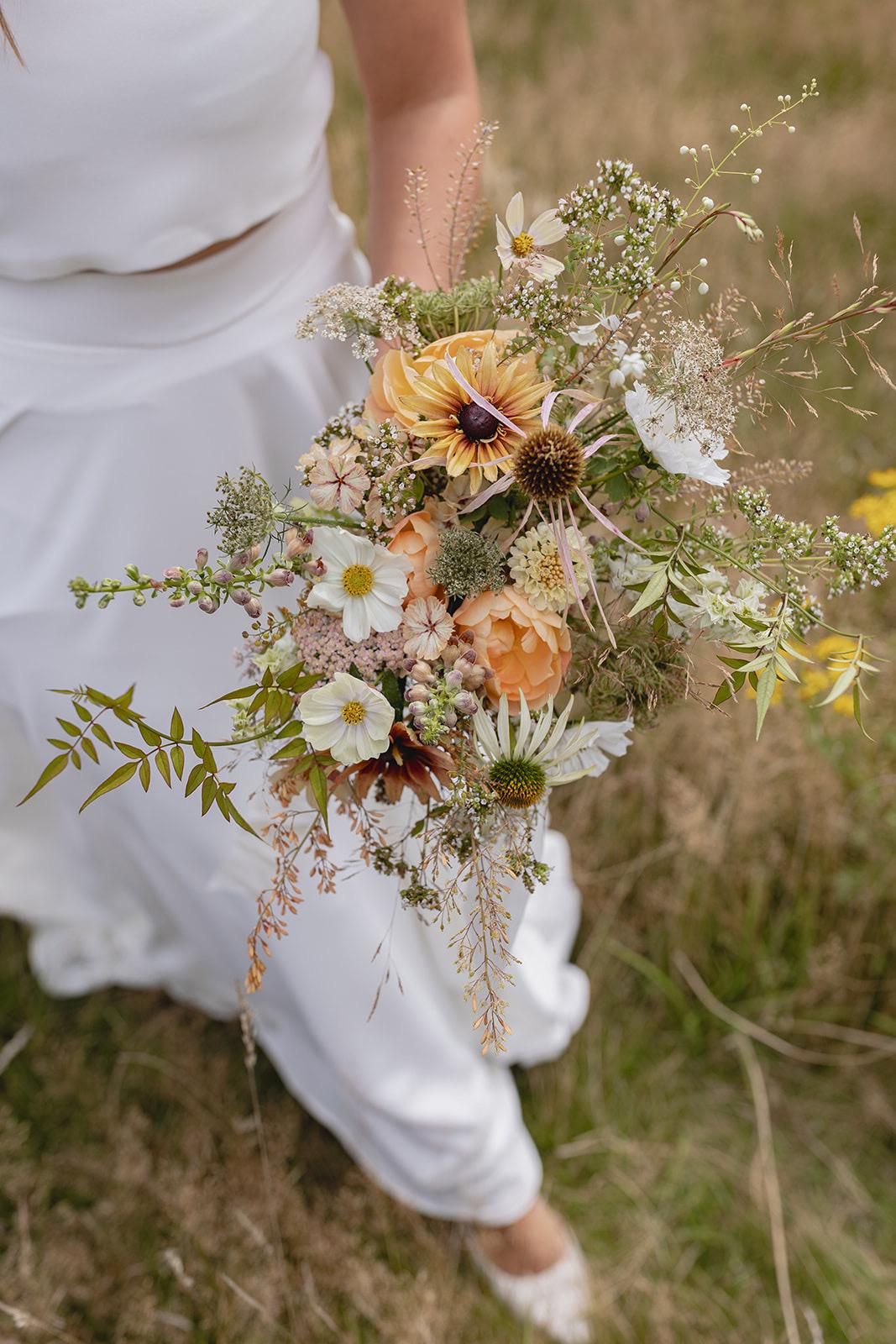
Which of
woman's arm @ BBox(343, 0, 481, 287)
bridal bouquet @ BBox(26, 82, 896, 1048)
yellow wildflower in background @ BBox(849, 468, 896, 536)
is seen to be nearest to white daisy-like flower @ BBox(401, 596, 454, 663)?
bridal bouquet @ BBox(26, 82, 896, 1048)

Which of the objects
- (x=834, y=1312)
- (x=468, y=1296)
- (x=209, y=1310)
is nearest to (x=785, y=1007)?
(x=834, y=1312)

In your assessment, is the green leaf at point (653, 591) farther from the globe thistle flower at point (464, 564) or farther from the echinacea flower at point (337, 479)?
the echinacea flower at point (337, 479)

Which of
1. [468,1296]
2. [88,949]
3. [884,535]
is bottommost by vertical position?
[468,1296]

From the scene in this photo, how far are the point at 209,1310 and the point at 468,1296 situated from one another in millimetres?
433

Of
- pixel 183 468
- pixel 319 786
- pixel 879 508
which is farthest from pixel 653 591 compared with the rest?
pixel 879 508

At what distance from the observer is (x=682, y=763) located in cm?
222

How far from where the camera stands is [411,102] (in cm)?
123

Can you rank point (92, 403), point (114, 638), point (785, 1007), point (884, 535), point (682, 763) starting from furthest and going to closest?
point (682, 763) → point (785, 1007) → point (114, 638) → point (92, 403) → point (884, 535)

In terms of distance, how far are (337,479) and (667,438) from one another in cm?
25

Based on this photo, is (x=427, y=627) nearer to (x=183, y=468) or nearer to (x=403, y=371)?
(x=403, y=371)

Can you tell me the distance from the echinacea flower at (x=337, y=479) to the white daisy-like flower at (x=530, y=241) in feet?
0.65

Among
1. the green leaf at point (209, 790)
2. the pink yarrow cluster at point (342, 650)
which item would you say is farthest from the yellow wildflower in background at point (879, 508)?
the green leaf at point (209, 790)

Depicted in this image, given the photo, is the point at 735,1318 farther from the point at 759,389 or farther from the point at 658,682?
the point at 759,389

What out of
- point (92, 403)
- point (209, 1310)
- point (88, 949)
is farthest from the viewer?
point (88, 949)
